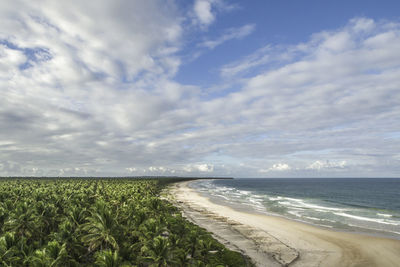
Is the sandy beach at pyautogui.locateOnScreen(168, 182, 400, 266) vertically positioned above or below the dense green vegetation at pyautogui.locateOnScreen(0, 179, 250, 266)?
below

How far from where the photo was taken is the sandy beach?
36656 mm

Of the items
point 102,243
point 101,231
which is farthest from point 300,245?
point 101,231

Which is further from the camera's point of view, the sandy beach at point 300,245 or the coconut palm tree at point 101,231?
the sandy beach at point 300,245

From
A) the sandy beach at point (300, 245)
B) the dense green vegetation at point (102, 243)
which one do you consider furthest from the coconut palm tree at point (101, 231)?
the sandy beach at point (300, 245)

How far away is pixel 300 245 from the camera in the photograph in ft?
142

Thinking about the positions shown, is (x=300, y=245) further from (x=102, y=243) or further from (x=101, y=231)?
(x=101, y=231)

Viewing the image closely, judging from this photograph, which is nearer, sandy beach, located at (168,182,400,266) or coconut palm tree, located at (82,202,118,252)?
coconut palm tree, located at (82,202,118,252)

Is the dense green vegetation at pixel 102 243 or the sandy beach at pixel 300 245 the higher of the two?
the dense green vegetation at pixel 102 243

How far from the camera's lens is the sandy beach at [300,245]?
120ft

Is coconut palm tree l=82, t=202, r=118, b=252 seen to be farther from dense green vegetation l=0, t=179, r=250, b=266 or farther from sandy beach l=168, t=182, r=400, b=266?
sandy beach l=168, t=182, r=400, b=266

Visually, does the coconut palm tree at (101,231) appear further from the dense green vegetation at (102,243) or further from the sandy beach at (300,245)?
the sandy beach at (300,245)

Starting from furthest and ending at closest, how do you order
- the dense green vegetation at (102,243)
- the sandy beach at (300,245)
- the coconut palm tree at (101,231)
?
the sandy beach at (300,245)
the coconut palm tree at (101,231)
the dense green vegetation at (102,243)

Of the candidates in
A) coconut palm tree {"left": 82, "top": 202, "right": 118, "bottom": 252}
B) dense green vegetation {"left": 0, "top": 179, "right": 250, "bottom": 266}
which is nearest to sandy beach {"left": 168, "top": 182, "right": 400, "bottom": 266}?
dense green vegetation {"left": 0, "top": 179, "right": 250, "bottom": 266}

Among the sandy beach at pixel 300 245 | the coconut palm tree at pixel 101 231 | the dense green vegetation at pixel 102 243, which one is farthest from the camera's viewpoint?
the sandy beach at pixel 300 245
